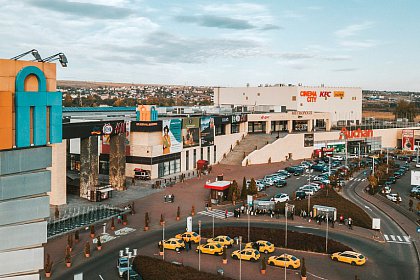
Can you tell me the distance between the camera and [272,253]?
33.8 m

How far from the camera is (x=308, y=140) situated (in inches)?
3477

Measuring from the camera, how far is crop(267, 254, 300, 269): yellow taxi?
3059 cm

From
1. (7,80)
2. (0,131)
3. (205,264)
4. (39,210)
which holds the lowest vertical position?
(205,264)

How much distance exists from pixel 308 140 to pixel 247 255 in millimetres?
59089

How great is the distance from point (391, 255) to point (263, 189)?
24270 mm

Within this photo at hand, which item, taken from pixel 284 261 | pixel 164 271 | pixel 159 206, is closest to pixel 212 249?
pixel 164 271

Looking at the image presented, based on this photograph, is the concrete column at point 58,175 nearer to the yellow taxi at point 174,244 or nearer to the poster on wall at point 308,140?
the yellow taxi at point 174,244

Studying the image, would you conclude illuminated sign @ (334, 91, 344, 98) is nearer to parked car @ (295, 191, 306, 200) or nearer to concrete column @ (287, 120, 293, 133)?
concrete column @ (287, 120, 293, 133)

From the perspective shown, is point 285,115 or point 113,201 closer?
point 113,201

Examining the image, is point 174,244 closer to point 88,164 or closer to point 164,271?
point 164,271

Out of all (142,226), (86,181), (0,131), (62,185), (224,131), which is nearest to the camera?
(0,131)

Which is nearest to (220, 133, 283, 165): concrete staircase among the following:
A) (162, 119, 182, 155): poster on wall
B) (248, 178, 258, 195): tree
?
(162, 119, 182, 155): poster on wall

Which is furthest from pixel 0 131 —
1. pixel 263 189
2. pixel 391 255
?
pixel 263 189

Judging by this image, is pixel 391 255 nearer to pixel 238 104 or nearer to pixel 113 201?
pixel 113 201
